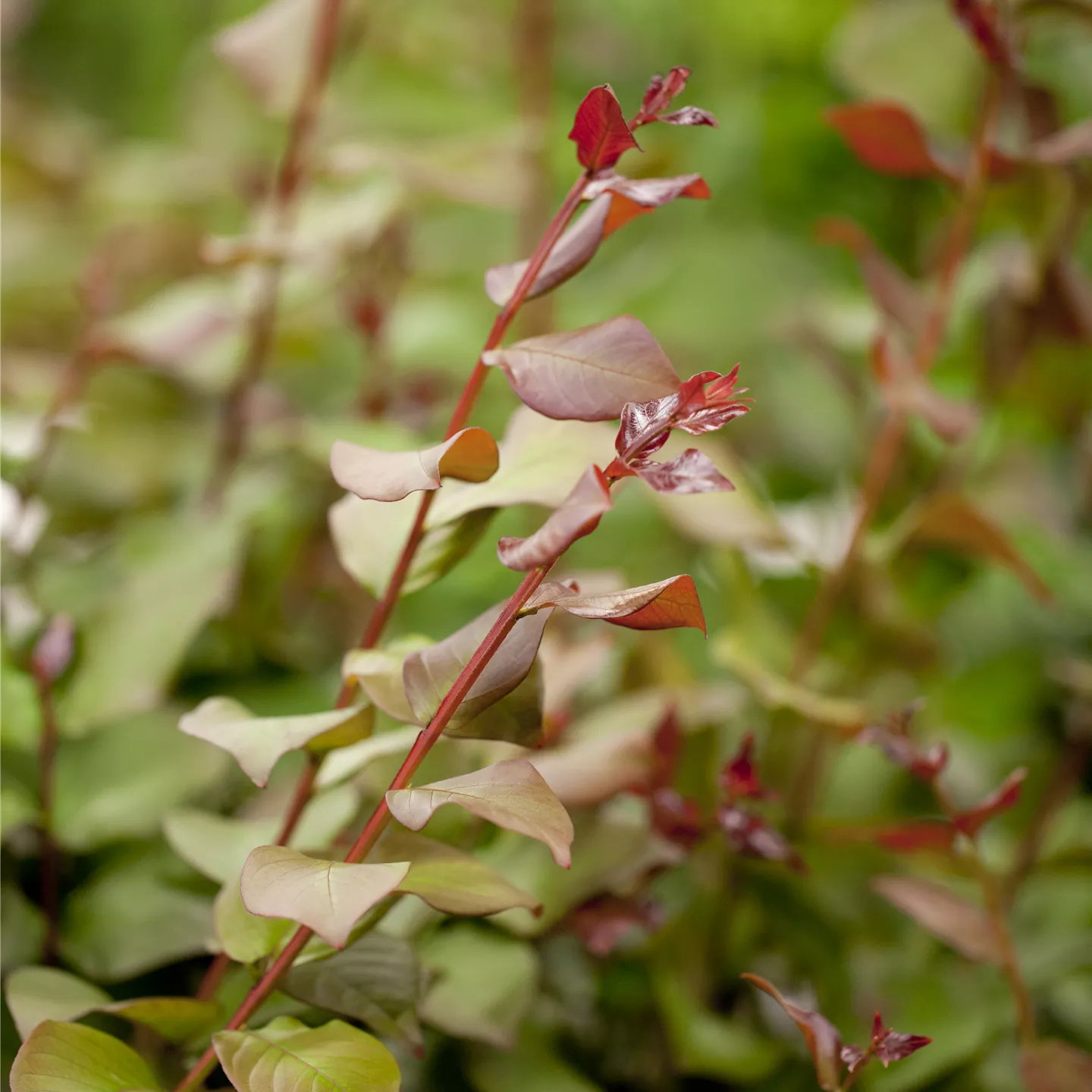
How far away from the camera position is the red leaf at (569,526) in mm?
197

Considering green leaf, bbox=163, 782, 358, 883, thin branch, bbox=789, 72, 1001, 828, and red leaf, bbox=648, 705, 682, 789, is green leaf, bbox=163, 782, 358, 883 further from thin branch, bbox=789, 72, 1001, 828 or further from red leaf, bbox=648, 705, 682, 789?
thin branch, bbox=789, 72, 1001, 828

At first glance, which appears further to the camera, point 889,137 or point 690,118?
point 889,137

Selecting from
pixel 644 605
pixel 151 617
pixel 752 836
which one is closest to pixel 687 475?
pixel 644 605

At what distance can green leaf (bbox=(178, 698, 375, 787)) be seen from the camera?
236 millimetres

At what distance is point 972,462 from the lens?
62 centimetres

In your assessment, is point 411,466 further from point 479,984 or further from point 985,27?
point 985,27

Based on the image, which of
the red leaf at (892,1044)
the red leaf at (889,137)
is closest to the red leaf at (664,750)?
the red leaf at (892,1044)

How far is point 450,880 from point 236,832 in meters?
0.09

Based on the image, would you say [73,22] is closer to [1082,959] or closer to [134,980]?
[134,980]

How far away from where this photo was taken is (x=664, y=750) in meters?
0.33

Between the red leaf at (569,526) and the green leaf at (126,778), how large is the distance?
0.68 feet

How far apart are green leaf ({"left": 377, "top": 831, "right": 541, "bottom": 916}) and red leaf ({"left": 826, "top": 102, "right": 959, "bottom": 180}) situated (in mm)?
291

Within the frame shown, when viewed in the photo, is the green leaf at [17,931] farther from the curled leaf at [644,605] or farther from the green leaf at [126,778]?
the curled leaf at [644,605]

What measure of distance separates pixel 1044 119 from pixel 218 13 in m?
1.26
